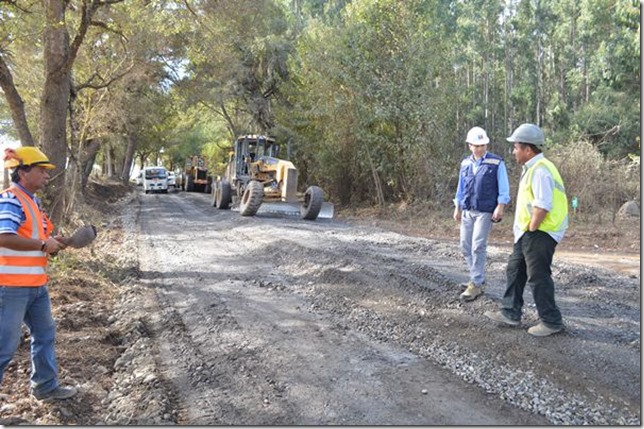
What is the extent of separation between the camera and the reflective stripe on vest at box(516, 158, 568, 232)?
4574 millimetres

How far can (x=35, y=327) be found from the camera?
380 cm

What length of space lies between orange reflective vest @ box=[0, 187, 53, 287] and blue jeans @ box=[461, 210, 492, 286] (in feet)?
14.0

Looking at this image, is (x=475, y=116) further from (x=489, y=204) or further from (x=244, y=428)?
(x=244, y=428)

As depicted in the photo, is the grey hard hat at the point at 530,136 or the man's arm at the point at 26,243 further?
the grey hard hat at the point at 530,136

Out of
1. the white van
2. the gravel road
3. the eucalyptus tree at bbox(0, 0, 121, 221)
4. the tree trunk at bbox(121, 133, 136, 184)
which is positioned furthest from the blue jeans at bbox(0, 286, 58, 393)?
the white van

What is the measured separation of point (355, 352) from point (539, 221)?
1.98 meters

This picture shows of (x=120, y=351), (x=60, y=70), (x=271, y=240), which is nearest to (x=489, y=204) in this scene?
(x=120, y=351)

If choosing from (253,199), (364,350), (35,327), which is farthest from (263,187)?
(35,327)

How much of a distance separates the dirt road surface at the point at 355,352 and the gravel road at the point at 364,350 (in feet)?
0.05

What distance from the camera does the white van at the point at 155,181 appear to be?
120 ft

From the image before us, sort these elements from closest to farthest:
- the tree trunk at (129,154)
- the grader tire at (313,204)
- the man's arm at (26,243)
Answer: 1. the man's arm at (26,243)
2. the grader tire at (313,204)
3. the tree trunk at (129,154)

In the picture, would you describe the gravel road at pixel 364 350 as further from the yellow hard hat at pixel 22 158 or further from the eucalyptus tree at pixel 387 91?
the eucalyptus tree at pixel 387 91

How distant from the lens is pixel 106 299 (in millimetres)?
6824

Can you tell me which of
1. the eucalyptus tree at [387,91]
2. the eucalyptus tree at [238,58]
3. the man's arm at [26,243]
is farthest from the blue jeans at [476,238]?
the eucalyptus tree at [387,91]
